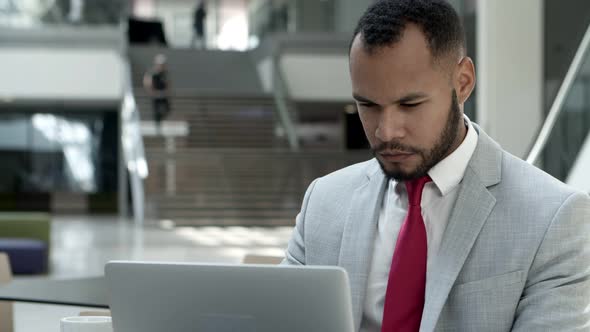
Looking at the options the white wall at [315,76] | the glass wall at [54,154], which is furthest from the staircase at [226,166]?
the glass wall at [54,154]

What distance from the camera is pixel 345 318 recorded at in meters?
1.54

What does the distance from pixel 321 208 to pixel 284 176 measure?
17540 millimetres

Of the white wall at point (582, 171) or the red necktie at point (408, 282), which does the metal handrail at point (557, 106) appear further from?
the red necktie at point (408, 282)

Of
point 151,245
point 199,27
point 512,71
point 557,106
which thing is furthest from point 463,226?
point 199,27

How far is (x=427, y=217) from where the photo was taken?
2.02m

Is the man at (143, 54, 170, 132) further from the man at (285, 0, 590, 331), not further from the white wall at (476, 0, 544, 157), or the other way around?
the man at (285, 0, 590, 331)

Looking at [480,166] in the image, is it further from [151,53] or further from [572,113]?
[151,53]

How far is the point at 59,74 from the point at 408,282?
23.7 metres

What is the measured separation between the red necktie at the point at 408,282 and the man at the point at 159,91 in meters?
19.1

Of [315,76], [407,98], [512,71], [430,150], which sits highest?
[407,98]

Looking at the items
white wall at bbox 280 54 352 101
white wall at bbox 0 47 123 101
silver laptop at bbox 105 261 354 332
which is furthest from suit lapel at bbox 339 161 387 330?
white wall at bbox 0 47 123 101

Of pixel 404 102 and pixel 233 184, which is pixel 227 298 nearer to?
pixel 404 102

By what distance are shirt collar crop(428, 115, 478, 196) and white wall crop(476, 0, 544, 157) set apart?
13.1 m

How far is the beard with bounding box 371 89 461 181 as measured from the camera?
1.83 metres
